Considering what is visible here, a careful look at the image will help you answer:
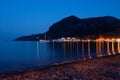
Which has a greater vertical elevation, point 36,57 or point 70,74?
point 70,74

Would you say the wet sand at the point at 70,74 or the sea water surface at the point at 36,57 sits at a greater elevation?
the wet sand at the point at 70,74

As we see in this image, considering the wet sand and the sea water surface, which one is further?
the sea water surface

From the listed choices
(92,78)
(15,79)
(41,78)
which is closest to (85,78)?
(92,78)

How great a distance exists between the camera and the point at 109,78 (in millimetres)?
15414

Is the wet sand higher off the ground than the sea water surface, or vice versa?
the wet sand

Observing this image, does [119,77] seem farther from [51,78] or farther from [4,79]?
[4,79]

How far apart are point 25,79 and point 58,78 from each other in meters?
2.17

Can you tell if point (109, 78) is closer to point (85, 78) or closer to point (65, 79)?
point (85, 78)

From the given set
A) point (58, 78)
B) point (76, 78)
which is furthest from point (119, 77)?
point (58, 78)

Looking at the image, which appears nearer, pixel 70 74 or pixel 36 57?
pixel 70 74

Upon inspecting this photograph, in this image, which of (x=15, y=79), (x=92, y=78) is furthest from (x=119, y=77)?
(x=15, y=79)

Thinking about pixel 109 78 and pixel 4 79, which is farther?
pixel 4 79

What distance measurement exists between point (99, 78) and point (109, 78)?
0.64 metres

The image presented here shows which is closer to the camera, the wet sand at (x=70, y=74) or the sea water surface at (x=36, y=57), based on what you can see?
the wet sand at (x=70, y=74)
